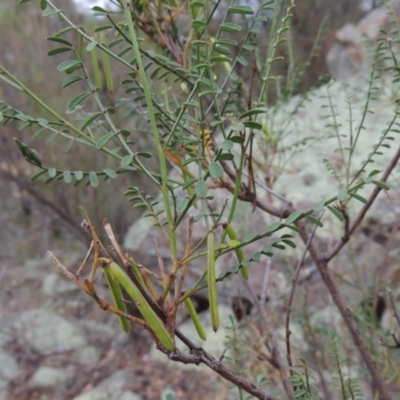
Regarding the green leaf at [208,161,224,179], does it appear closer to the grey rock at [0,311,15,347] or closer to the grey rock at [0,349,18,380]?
the grey rock at [0,349,18,380]

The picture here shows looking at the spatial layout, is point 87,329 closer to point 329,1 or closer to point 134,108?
point 134,108

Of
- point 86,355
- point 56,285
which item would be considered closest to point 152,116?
point 86,355

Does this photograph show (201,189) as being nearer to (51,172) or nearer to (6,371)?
(51,172)

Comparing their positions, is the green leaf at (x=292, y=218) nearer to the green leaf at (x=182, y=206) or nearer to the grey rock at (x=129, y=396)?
the green leaf at (x=182, y=206)

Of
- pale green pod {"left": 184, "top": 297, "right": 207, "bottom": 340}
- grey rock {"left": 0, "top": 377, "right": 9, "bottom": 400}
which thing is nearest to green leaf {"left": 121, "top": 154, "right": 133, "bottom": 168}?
pale green pod {"left": 184, "top": 297, "right": 207, "bottom": 340}

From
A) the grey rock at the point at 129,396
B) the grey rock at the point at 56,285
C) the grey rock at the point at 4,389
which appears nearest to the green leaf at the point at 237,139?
the grey rock at the point at 129,396

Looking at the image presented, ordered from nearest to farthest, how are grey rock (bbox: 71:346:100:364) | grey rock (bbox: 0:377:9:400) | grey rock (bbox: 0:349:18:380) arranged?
grey rock (bbox: 0:377:9:400)
grey rock (bbox: 0:349:18:380)
grey rock (bbox: 71:346:100:364)
